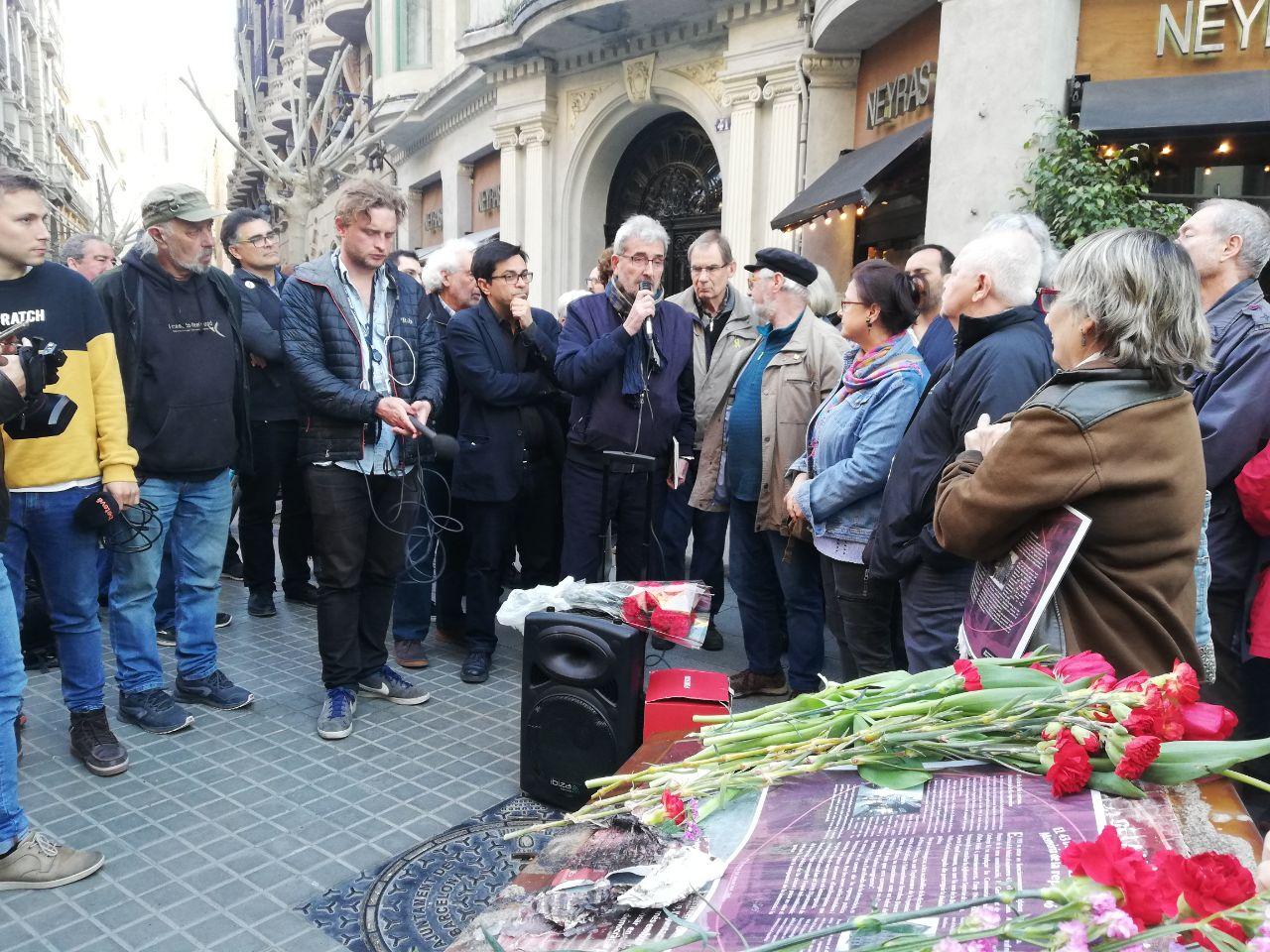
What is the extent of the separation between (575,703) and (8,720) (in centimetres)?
182

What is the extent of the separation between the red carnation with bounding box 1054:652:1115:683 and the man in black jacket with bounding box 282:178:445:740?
2967mm

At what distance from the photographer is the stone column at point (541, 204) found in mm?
14531

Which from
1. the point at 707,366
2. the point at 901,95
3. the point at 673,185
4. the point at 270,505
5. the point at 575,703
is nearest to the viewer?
the point at 575,703

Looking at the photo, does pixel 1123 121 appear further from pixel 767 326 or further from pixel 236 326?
pixel 236 326

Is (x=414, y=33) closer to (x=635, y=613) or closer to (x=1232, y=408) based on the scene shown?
(x=635, y=613)

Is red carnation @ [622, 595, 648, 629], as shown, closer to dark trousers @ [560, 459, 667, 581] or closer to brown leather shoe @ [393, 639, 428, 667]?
dark trousers @ [560, 459, 667, 581]

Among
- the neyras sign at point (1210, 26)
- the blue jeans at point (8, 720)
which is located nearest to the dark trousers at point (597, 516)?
the blue jeans at point (8, 720)

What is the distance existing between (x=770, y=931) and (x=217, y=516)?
3767 millimetres

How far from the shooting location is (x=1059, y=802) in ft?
4.80

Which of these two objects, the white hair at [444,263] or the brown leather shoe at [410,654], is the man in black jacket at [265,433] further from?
the brown leather shoe at [410,654]

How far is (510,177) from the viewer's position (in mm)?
15234

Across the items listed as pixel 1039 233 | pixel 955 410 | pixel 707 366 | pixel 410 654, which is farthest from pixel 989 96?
pixel 410 654

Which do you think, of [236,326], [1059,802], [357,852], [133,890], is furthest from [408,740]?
[1059,802]

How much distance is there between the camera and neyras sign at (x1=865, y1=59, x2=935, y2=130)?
916 cm
